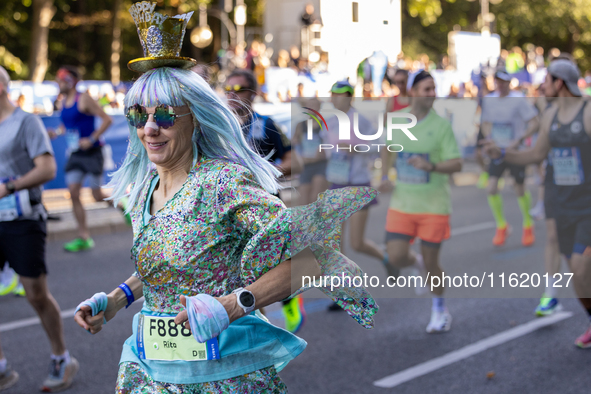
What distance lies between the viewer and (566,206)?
517cm

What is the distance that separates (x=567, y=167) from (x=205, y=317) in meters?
3.93

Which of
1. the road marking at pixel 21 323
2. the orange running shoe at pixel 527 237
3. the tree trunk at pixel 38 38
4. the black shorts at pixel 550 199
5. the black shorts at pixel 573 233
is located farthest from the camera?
the tree trunk at pixel 38 38

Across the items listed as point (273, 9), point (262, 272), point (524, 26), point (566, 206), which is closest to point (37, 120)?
point (262, 272)

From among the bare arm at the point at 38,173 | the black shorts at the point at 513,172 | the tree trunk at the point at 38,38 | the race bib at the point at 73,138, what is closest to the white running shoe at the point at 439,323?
the bare arm at the point at 38,173

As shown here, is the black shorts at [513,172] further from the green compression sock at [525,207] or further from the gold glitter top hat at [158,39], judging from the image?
the gold glitter top hat at [158,39]

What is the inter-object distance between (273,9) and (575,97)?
2479 centimetres

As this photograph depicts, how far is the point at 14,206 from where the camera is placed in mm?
4555

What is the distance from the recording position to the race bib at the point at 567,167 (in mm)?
5129

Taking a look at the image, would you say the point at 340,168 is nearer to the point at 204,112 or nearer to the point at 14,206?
the point at 14,206

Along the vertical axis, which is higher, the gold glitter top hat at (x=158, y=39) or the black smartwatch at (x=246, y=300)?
the gold glitter top hat at (x=158, y=39)

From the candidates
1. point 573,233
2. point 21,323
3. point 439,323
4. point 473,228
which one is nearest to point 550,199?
point 573,233

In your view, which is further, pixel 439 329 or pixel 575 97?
pixel 439 329

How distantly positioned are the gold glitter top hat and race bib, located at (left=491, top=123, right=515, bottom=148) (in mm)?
7065

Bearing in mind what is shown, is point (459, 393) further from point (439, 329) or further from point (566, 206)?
point (566, 206)
